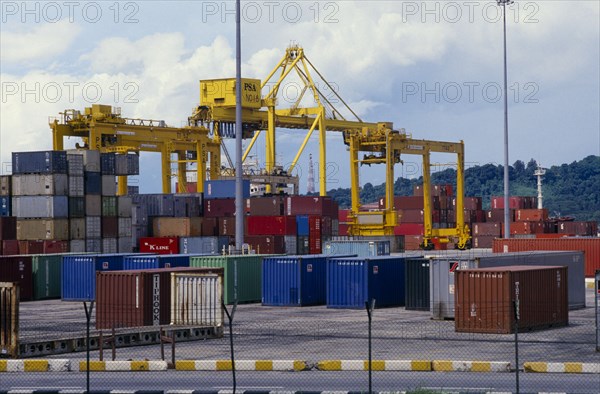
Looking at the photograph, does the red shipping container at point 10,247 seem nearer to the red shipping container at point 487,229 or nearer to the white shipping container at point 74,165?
the white shipping container at point 74,165

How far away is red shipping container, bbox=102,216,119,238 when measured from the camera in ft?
213

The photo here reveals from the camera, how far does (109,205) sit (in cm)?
6531

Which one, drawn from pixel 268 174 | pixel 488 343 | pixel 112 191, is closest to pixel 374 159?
pixel 268 174

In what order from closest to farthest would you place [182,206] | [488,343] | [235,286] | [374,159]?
1. [488,343]
2. [235,286]
3. [182,206]
4. [374,159]

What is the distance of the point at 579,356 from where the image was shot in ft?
92.9

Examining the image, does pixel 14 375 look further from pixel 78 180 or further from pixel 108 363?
pixel 78 180

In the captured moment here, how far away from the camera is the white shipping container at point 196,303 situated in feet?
111

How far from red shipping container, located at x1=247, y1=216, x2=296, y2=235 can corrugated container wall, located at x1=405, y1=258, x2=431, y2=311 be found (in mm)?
30080

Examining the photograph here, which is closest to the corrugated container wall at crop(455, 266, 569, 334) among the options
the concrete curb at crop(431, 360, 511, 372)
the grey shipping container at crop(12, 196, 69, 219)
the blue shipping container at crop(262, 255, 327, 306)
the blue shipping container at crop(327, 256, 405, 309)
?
the concrete curb at crop(431, 360, 511, 372)

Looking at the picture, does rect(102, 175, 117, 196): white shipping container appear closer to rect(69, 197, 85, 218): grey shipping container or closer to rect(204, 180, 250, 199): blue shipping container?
rect(69, 197, 85, 218): grey shipping container

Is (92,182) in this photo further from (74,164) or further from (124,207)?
(124,207)

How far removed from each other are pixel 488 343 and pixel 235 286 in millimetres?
16371

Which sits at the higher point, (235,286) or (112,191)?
(112,191)

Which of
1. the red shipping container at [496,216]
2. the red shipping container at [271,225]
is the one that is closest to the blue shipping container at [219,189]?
the red shipping container at [271,225]
